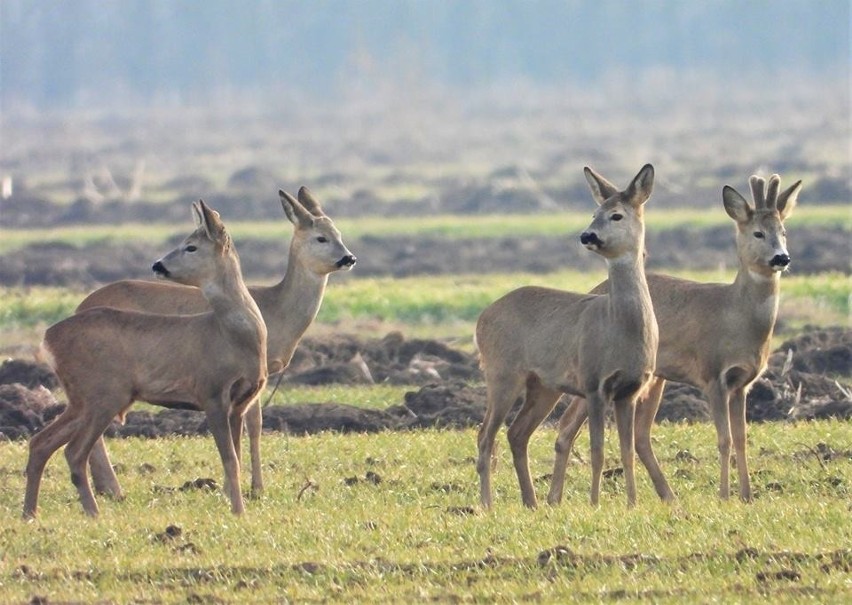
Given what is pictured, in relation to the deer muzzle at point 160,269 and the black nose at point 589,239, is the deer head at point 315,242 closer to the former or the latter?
the deer muzzle at point 160,269

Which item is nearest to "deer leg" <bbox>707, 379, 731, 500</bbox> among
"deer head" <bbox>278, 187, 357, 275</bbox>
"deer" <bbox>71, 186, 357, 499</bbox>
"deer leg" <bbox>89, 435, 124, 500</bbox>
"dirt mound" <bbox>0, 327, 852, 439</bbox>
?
"deer" <bbox>71, 186, 357, 499</bbox>

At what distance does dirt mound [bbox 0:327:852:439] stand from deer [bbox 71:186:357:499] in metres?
2.50

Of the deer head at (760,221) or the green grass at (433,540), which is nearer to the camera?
the green grass at (433,540)

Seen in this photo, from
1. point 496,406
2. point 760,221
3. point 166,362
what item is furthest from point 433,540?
point 760,221

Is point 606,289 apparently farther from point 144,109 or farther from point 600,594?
point 144,109

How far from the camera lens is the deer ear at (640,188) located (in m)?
14.4

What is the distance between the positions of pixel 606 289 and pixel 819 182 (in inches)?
1467

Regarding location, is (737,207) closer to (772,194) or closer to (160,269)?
(772,194)

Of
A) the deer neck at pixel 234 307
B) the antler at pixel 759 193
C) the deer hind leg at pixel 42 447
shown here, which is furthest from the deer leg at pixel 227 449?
the antler at pixel 759 193

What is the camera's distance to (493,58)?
191625 millimetres

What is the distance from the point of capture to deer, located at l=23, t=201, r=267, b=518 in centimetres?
1448

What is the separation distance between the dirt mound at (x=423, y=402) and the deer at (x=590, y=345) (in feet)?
12.9

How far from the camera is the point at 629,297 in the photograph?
14336mm

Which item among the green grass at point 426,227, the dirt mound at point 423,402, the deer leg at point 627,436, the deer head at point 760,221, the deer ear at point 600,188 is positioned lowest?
the green grass at point 426,227
